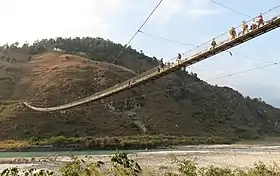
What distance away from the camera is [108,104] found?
91188 millimetres

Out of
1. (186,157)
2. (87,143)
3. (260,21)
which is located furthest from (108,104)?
(260,21)

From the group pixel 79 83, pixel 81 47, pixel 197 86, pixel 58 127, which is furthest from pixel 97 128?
pixel 81 47

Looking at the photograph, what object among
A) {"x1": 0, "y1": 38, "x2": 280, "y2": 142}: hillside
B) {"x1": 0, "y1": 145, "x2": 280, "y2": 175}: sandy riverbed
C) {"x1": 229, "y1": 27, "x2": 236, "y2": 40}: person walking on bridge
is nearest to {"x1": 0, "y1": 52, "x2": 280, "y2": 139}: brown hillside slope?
{"x1": 0, "y1": 38, "x2": 280, "y2": 142}: hillside

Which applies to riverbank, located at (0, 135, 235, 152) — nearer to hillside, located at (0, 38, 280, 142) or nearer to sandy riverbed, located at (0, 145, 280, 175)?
hillside, located at (0, 38, 280, 142)

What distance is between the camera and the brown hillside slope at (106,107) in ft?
261

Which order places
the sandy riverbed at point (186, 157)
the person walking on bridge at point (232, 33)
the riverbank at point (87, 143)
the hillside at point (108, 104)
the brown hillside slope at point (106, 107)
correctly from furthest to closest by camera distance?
the hillside at point (108, 104), the brown hillside slope at point (106, 107), the riverbank at point (87, 143), the sandy riverbed at point (186, 157), the person walking on bridge at point (232, 33)

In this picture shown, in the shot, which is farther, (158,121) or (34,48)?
(34,48)

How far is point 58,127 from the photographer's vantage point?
78.1m

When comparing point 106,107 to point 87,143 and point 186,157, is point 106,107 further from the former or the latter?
point 186,157

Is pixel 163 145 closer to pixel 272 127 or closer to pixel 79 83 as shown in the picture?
pixel 79 83

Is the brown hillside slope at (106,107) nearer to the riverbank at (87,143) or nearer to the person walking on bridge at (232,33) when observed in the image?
the riverbank at (87,143)

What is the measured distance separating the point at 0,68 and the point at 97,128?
134 ft

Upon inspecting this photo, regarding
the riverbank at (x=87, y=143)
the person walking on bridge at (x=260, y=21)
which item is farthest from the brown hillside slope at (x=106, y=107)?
the person walking on bridge at (x=260, y=21)

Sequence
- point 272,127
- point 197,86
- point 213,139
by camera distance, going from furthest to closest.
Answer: point 272,127 → point 197,86 → point 213,139
